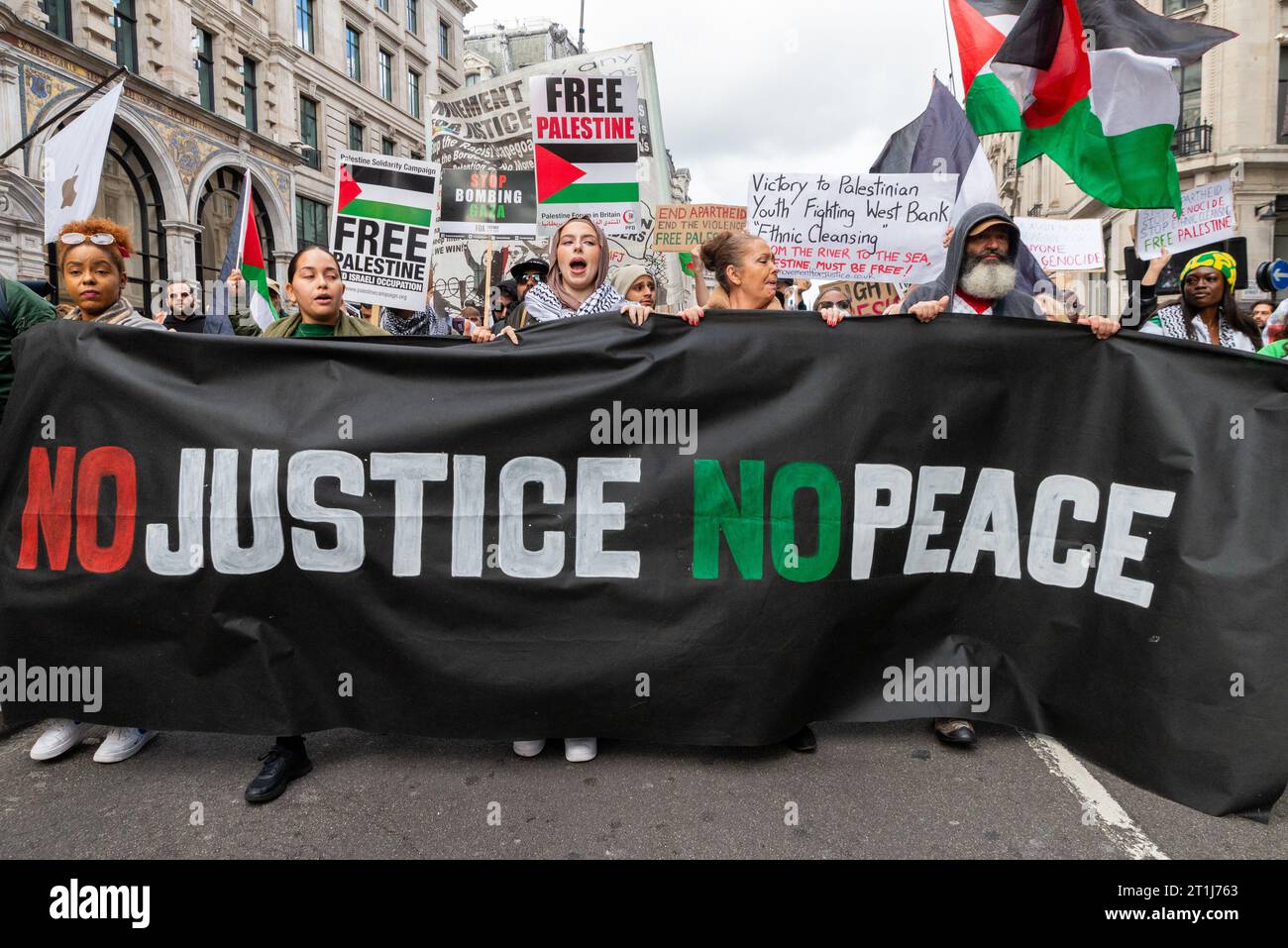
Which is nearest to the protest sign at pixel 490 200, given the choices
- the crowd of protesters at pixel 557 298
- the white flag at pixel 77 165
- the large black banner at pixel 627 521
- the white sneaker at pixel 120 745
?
the white flag at pixel 77 165

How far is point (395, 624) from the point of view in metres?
3.01

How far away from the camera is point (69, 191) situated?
4980 millimetres

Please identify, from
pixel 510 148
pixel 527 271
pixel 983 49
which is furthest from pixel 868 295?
pixel 510 148

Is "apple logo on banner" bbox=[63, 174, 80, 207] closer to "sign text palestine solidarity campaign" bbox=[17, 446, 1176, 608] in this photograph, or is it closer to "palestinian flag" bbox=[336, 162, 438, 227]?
"palestinian flag" bbox=[336, 162, 438, 227]

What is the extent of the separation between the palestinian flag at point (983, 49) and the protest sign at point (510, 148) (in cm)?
288

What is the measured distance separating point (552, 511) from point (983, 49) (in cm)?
406

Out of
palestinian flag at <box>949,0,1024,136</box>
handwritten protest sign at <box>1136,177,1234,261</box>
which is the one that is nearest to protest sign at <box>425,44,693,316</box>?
palestinian flag at <box>949,0,1024,136</box>

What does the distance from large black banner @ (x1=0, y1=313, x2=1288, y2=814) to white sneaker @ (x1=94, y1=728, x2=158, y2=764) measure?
0.21 metres

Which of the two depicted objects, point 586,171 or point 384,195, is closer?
point 384,195

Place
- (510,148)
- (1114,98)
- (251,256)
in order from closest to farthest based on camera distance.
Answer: (1114,98)
(251,256)
(510,148)

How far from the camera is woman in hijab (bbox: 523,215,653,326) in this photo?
3688 millimetres

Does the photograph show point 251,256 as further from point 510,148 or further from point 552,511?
point 552,511

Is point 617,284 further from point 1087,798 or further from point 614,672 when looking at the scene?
point 1087,798

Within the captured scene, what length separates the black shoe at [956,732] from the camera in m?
3.13
